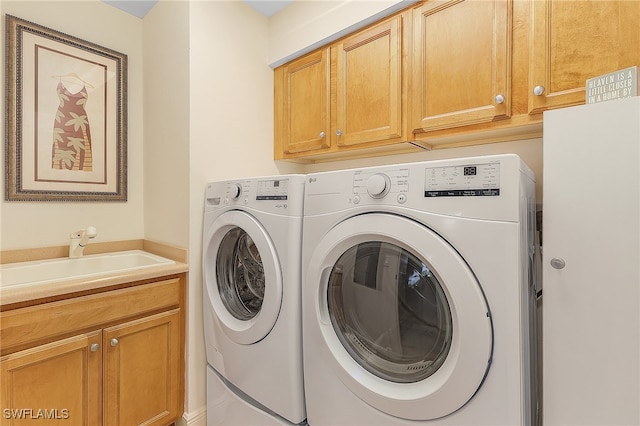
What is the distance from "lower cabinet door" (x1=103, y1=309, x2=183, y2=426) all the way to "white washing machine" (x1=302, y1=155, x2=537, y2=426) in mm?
791

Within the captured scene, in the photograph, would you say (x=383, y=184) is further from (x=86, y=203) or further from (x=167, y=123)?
(x=86, y=203)

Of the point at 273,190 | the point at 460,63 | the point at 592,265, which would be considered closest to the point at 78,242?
the point at 273,190

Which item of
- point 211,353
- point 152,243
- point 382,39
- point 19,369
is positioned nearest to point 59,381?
point 19,369

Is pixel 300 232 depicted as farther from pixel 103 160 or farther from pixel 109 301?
pixel 103 160

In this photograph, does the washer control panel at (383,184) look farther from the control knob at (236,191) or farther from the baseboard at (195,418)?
the baseboard at (195,418)

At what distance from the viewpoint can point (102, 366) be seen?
1.30m

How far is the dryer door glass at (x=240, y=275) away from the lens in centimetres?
145

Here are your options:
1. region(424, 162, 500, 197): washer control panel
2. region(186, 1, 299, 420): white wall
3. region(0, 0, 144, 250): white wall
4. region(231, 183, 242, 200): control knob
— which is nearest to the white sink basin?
region(0, 0, 144, 250): white wall

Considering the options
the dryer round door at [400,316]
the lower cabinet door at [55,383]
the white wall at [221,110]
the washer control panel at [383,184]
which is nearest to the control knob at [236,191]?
the white wall at [221,110]

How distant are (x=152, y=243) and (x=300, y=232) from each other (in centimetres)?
118

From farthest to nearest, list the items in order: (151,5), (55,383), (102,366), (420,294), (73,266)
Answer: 1. (151,5)
2. (73,266)
3. (102,366)
4. (55,383)
5. (420,294)

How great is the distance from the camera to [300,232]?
1.20m

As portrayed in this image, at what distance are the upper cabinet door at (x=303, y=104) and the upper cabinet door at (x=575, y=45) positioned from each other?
0.97 m

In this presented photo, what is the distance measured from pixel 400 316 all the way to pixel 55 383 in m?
1.34
